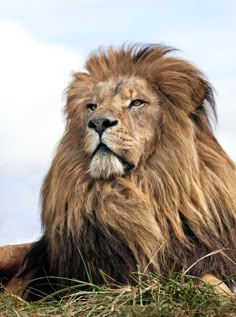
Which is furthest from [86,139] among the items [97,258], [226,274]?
[226,274]

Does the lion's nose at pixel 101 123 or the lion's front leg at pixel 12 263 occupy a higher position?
the lion's nose at pixel 101 123

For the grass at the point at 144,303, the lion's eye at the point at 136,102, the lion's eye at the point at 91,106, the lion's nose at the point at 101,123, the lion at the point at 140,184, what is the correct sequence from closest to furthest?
the grass at the point at 144,303
the lion's nose at the point at 101,123
the lion at the point at 140,184
the lion's eye at the point at 136,102
the lion's eye at the point at 91,106

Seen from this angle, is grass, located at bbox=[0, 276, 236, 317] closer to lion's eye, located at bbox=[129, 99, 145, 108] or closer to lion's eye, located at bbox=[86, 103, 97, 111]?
lion's eye, located at bbox=[129, 99, 145, 108]

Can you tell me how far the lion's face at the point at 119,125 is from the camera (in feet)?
18.3

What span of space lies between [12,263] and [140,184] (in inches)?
56.1

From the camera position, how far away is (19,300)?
5.31 meters

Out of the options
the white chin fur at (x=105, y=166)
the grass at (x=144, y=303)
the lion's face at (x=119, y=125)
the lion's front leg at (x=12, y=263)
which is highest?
the lion's face at (x=119, y=125)

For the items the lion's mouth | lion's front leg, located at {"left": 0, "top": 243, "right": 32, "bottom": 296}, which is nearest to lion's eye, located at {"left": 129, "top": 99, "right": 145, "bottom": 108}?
the lion's mouth

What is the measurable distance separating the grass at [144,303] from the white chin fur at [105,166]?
0.69m

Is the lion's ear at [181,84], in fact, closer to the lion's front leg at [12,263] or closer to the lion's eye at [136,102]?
the lion's eye at [136,102]

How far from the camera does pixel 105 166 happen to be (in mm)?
5652

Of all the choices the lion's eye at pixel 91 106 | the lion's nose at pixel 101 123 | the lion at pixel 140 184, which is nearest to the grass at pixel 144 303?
the lion at pixel 140 184

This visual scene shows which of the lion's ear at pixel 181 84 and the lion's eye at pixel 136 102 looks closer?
the lion's eye at pixel 136 102

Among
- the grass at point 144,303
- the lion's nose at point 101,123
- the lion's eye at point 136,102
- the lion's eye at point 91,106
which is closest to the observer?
the grass at point 144,303
